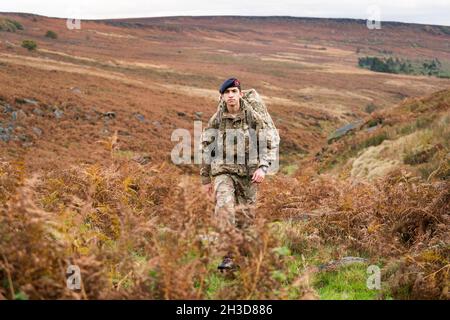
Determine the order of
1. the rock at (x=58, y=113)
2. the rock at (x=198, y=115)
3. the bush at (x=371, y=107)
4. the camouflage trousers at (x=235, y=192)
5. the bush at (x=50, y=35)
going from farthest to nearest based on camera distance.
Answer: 1. the bush at (x=50, y=35)
2. the bush at (x=371, y=107)
3. the rock at (x=198, y=115)
4. the rock at (x=58, y=113)
5. the camouflage trousers at (x=235, y=192)

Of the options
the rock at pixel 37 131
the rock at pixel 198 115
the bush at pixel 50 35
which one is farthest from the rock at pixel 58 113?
the bush at pixel 50 35

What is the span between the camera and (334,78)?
9056 cm

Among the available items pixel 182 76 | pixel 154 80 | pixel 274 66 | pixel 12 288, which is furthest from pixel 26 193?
pixel 274 66

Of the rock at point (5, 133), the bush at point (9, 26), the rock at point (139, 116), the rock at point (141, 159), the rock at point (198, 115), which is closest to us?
the rock at point (141, 159)

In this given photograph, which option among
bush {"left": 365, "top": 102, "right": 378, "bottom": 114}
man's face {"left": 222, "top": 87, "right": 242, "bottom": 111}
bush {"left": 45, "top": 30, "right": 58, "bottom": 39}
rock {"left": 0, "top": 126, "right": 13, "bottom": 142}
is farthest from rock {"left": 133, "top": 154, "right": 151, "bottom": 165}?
bush {"left": 45, "top": 30, "right": 58, "bottom": 39}

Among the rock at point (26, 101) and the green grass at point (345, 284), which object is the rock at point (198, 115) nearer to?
the rock at point (26, 101)

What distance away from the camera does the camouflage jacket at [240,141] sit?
5.85 meters

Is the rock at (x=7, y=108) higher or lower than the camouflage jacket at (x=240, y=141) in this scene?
lower

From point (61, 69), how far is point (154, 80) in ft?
44.2

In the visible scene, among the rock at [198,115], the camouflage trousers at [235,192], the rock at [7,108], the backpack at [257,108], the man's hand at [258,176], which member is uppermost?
the backpack at [257,108]

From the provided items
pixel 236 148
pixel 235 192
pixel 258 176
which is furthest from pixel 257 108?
pixel 235 192

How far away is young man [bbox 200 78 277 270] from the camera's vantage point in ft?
19.1
